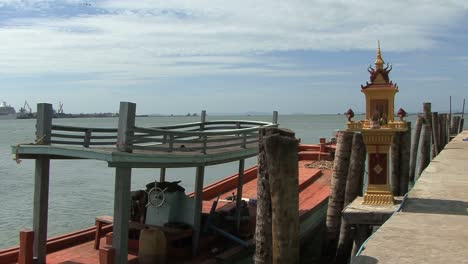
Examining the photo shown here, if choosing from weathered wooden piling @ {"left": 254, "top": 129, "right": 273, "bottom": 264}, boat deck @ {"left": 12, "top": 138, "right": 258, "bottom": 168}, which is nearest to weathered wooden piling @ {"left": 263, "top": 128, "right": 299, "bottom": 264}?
weathered wooden piling @ {"left": 254, "top": 129, "right": 273, "bottom": 264}

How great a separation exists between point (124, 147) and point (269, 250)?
8.12 ft

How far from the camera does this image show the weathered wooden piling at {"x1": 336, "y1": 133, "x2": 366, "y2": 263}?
10.3 m

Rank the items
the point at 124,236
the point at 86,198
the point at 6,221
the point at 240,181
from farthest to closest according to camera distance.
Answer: the point at 86,198, the point at 6,221, the point at 240,181, the point at 124,236

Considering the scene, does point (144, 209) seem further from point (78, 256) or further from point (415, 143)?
point (415, 143)

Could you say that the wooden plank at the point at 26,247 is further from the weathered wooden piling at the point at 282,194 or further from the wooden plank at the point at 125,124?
the weathered wooden piling at the point at 282,194

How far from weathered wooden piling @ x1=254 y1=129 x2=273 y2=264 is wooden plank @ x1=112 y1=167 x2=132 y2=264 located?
1.95 metres

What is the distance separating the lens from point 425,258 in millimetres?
5316

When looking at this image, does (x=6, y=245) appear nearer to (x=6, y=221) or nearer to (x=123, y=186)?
(x=6, y=221)

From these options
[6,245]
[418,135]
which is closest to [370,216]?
[6,245]

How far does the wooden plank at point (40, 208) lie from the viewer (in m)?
7.88

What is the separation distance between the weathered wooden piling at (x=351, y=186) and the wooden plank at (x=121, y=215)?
15.3 feet

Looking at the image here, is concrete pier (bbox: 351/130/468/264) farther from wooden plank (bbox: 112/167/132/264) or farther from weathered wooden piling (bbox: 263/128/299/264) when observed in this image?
wooden plank (bbox: 112/167/132/264)

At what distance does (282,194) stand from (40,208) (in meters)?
4.06

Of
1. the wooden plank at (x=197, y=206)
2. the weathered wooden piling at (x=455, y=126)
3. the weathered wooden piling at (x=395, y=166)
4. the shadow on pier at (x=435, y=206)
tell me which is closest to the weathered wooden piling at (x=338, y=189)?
the shadow on pier at (x=435, y=206)
